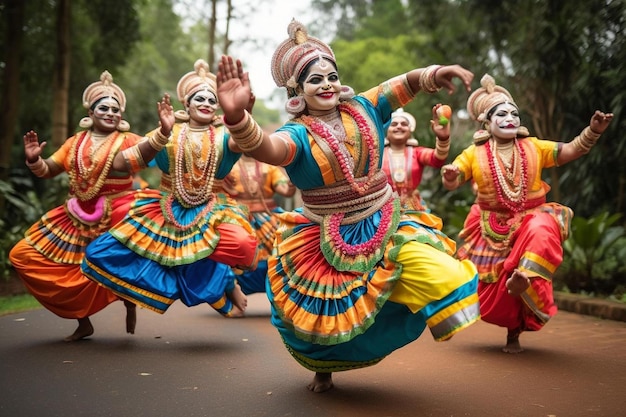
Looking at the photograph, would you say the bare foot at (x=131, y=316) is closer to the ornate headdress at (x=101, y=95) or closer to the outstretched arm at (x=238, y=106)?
the ornate headdress at (x=101, y=95)

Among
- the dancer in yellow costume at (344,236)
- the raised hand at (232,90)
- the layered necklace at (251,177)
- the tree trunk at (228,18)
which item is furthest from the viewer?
the tree trunk at (228,18)

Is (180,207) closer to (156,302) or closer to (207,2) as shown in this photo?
(156,302)

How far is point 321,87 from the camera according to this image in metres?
4.60

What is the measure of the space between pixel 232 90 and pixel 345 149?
3.09ft

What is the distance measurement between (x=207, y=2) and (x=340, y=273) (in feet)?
56.5

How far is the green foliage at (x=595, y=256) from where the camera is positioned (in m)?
8.81

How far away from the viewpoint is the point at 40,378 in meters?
5.15

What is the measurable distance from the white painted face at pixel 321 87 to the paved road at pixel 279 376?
1837 mm

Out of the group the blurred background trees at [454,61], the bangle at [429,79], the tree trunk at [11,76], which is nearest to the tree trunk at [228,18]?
the blurred background trees at [454,61]

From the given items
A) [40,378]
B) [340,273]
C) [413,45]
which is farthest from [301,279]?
[413,45]

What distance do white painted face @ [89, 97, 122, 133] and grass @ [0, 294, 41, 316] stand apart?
2.80 m

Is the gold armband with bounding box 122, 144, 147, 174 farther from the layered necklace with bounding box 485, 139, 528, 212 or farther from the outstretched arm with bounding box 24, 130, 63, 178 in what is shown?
the layered necklace with bounding box 485, 139, 528, 212

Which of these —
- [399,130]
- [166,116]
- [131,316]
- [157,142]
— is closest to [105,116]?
[157,142]

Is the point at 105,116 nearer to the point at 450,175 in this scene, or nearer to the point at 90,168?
the point at 90,168
